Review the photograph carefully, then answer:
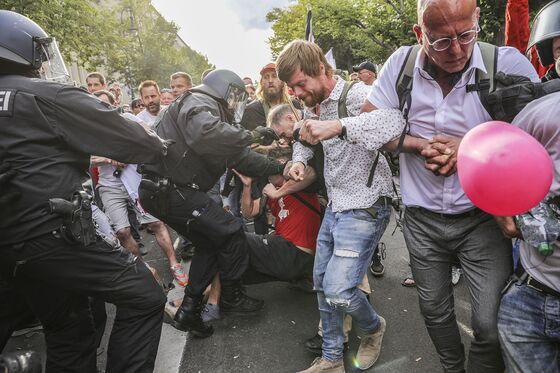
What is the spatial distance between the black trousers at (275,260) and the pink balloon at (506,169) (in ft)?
6.50

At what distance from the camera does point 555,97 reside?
1290 millimetres

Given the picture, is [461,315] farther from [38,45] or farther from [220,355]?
[38,45]

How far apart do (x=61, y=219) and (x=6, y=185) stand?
306 mm

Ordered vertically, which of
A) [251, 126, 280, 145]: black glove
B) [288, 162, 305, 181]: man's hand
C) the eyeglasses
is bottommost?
[288, 162, 305, 181]: man's hand

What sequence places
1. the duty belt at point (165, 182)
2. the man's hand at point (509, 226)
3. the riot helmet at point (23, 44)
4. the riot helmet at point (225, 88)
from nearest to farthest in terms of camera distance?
the man's hand at point (509, 226), the riot helmet at point (23, 44), the duty belt at point (165, 182), the riot helmet at point (225, 88)

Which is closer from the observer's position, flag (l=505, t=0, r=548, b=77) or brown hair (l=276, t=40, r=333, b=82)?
brown hair (l=276, t=40, r=333, b=82)

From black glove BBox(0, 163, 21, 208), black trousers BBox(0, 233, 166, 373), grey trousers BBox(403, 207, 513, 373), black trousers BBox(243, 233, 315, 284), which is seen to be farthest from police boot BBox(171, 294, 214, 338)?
grey trousers BBox(403, 207, 513, 373)

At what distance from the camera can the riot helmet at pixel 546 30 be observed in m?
1.95

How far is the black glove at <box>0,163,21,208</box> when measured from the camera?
182 cm

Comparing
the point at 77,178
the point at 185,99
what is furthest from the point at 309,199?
the point at 77,178

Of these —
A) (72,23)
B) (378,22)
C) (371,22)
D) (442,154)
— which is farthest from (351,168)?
(371,22)

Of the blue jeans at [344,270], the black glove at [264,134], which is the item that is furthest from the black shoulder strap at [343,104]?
the black glove at [264,134]

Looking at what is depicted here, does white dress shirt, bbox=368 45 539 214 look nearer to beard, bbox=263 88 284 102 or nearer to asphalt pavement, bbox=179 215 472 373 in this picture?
asphalt pavement, bbox=179 215 472 373

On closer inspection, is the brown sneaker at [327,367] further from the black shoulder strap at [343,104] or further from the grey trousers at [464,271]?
the black shoulder strap at [343,104]
